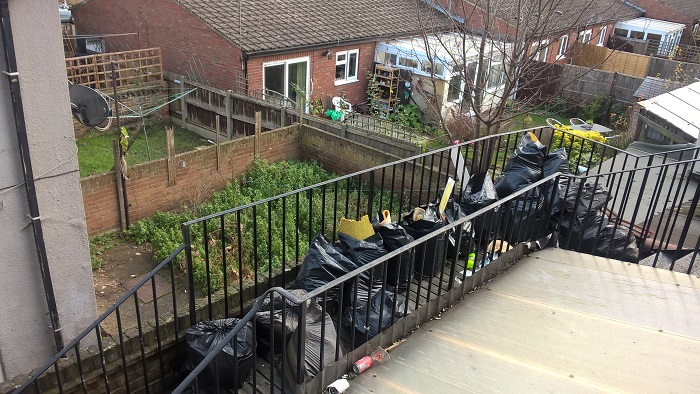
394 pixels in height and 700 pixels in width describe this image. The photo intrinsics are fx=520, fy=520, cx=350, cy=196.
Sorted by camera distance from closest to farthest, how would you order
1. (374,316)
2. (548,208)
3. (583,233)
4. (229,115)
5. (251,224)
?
(374,316), (548,208), (583,233), (251,224), (229,115)

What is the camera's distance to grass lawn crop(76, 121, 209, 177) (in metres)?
10.2

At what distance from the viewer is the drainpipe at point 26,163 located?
11.4ft

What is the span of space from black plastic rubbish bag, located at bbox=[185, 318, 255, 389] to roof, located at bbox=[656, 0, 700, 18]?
31.3m

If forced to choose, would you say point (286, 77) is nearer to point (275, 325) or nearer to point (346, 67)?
point (346, 67)

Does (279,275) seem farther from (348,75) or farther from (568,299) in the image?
(348,75)

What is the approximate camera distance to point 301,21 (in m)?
14.6

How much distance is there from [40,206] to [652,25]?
92.8ft

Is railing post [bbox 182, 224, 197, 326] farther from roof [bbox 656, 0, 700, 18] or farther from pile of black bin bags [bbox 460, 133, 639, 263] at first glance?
roof [bbox 656, 0, 700, 18]

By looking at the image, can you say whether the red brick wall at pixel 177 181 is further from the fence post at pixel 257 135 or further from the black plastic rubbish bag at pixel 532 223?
the black plastic rubbish bag at pixel 532 223

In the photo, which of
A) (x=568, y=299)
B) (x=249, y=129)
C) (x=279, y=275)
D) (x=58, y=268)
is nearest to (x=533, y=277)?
(x=568, y=299)

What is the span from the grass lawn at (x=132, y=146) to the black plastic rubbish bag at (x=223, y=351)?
673 cm

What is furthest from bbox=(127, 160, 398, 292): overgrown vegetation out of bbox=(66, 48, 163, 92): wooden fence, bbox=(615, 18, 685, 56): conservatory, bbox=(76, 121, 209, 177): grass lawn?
bbox=(615, 18, 685, 56): conservatory

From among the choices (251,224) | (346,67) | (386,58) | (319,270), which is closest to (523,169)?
(319,270)

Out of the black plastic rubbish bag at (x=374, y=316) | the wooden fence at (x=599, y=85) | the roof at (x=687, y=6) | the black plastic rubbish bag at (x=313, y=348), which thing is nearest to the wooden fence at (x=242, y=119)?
the black plastic rubbish bag at (x=374, y=316)
